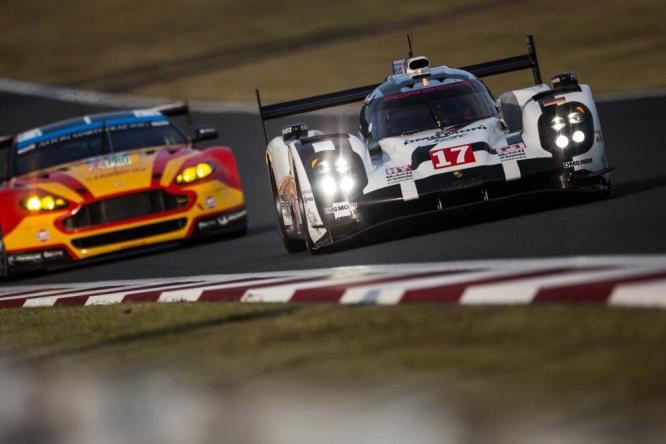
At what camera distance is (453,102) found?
403 inches

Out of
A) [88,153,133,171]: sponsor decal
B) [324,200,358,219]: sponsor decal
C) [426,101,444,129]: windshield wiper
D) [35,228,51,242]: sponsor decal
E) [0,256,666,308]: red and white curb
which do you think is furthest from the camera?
[88,153,133,171]: sponsor decal

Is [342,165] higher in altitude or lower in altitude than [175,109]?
lower

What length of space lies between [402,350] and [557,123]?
438 cm

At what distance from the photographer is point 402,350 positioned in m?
5.12

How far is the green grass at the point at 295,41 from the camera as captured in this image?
2525 cm

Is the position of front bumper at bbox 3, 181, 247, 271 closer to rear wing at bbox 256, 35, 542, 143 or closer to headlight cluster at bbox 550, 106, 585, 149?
rear wing at bbox 256, 35, 542, 143

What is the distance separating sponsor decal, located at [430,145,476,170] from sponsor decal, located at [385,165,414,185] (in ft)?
0.56

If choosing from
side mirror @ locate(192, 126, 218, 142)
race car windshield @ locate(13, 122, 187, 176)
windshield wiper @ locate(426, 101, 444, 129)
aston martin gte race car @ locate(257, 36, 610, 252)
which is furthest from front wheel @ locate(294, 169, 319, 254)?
race car windshield @ locate(13, 122, 187, 176)

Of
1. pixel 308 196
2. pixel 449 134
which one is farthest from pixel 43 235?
pixel 449 134

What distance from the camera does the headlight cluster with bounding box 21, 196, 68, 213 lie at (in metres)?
11.7

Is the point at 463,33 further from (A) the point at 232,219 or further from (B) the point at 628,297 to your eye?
(B) the point at 628,297

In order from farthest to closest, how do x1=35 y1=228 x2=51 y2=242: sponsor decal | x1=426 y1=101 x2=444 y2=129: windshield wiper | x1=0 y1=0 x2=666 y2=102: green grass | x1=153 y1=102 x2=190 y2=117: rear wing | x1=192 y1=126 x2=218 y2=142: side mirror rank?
x1=0 y1=0 x2=666 y2=102: green grass → x1=153 y1=102 x2=190 y2=117: rear wing → x1=192 y1=126 x2=218 y2=142: side mirror → x1=35 y1=228 x2=51 y2=242: sponsor decal → x1=426 y1=101 x2=444 y2=129: windshield wiper

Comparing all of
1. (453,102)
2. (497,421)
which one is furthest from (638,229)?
(497,421)

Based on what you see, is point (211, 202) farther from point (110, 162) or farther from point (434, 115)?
point (434, 115)
